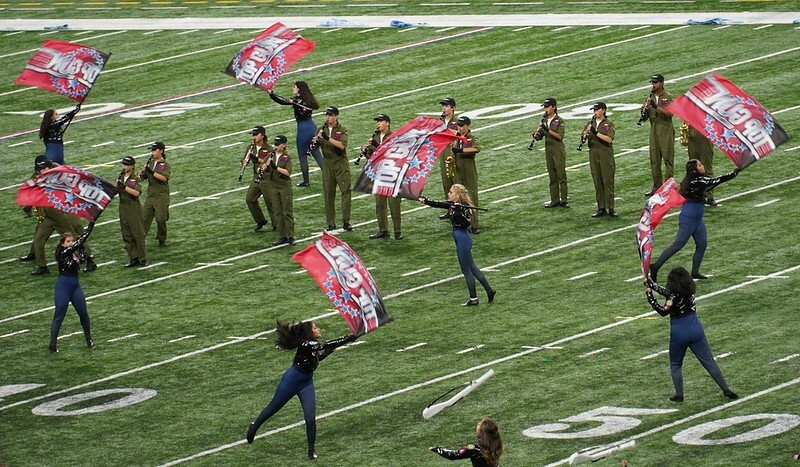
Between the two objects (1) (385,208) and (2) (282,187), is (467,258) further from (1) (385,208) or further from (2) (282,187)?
(2) (282,187)

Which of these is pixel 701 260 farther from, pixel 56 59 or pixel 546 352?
pixel 56 59

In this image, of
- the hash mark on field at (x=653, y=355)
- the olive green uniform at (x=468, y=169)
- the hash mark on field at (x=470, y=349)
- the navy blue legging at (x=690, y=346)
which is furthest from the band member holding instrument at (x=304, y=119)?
the navy blue legging at (x=690, y=346)

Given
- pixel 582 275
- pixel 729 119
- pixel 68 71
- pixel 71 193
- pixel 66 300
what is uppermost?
pixel 68 71

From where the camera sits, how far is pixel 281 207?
89.2ft

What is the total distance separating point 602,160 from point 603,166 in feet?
0.32

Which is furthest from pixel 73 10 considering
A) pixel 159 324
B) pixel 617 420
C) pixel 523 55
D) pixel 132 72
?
pixel 617 420

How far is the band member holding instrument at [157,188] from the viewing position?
89.5ft

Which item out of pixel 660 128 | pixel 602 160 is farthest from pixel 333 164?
pixel 660 128

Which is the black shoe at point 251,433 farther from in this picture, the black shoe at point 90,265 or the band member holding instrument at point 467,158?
the band member holding instrument at point 467,158

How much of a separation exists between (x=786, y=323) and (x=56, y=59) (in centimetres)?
1256

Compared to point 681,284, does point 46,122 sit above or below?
above

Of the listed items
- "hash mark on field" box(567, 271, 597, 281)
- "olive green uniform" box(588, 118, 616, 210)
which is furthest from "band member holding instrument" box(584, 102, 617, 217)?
"hash mark on field" box(567, 271, 597, 281)

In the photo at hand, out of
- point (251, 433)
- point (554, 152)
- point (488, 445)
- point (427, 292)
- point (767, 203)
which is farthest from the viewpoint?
point (554, 152)

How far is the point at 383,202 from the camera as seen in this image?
27.0 meters
